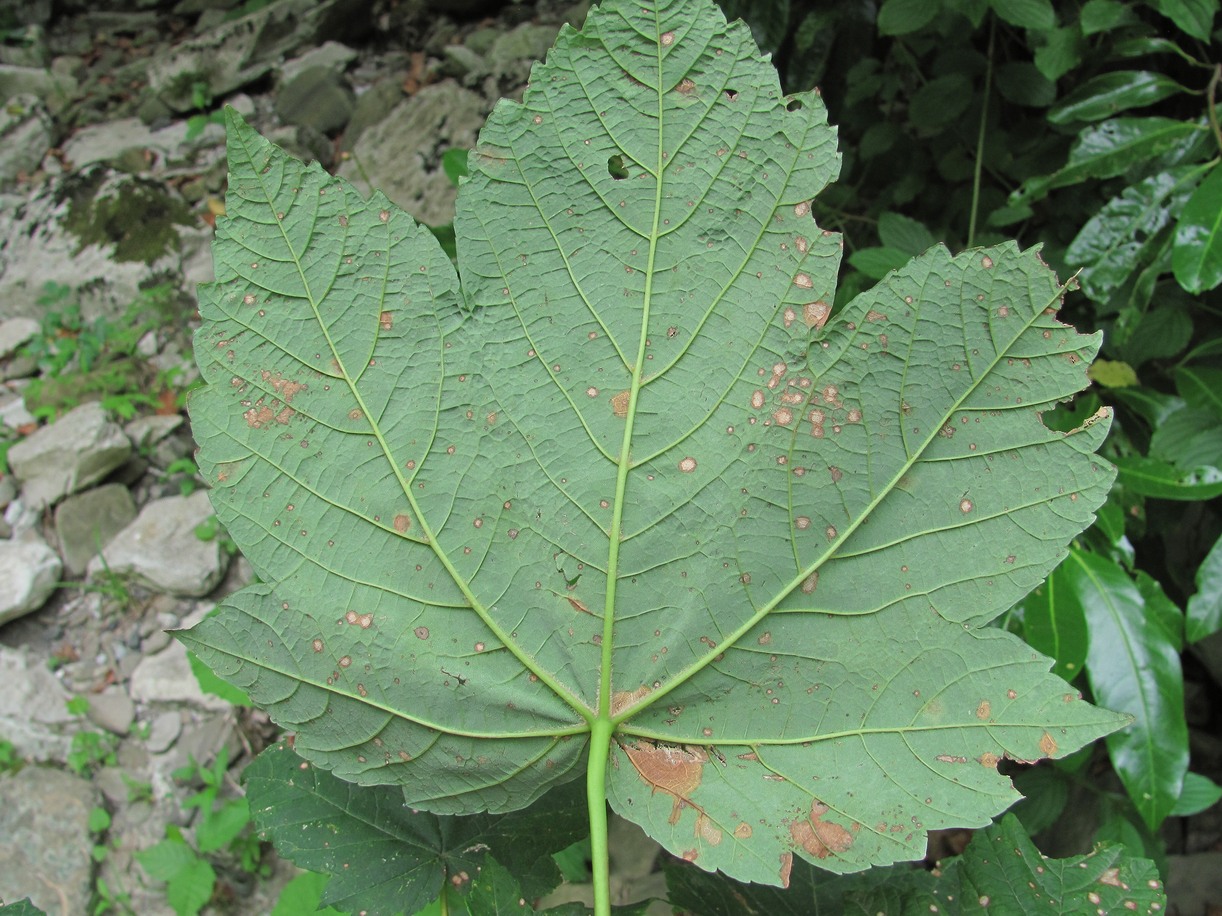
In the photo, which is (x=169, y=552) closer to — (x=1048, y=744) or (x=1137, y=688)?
(x=1137, y=688)

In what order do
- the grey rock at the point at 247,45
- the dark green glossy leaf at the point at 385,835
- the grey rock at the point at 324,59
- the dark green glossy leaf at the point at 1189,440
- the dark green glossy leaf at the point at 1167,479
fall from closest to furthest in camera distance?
the dark green glossy leaf at the point at 385,835 → the dark green glossy leaf at the point at 1167,479 → the dark green glossy leaf at the point at 1189,440 → the grey rock at the point at 324,59 → the grey rock at the point at 247,45

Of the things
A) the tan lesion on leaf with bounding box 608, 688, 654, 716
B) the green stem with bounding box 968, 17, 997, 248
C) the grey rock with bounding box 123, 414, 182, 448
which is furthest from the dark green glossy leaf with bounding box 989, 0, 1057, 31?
the grey rock with bounding box 123, 414, 182, 448

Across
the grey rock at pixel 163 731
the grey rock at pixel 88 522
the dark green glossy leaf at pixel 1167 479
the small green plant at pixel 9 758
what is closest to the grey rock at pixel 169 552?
the grey rock at pixel 88 522

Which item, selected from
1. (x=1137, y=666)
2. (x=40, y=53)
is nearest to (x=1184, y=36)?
(x=1137, y=666)

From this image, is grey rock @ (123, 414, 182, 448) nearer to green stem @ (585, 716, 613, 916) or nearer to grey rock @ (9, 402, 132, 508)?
grey rock @ (9, 402, 132, 508)

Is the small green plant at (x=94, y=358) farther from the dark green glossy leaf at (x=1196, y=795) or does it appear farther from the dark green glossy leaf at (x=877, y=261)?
the dark green glossy leaf at (x=1196, y=795)
